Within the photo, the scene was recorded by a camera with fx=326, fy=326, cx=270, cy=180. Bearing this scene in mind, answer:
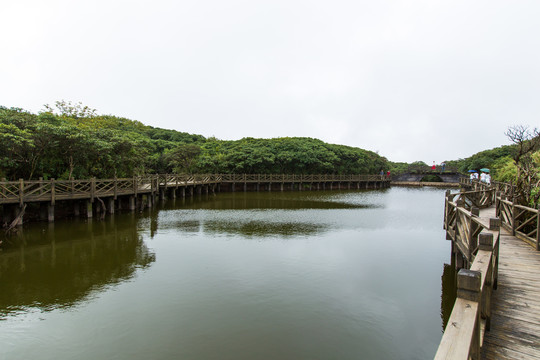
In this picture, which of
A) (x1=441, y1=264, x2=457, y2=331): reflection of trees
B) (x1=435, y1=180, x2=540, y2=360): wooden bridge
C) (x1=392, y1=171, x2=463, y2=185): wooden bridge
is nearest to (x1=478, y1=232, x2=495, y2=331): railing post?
(x1=435, y1=180, x2=540, y2=360): wooden bridge

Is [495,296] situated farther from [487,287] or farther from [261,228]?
[261,228]

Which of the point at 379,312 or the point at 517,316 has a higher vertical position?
the point at 517,316

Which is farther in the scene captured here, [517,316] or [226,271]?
[226,271]

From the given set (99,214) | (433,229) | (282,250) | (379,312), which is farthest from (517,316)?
(99,214)

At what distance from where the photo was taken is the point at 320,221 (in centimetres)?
1869

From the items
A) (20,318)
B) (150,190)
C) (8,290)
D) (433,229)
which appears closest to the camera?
(20,318)

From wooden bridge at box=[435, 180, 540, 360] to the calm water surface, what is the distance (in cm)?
164

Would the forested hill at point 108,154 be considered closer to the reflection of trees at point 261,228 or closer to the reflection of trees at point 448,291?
the reflection of trees at point 261,228

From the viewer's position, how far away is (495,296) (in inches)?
203

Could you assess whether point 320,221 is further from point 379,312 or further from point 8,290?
point 8,290

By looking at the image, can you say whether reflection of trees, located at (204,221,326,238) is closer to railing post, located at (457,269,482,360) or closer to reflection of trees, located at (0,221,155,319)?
reflection of trees, located at (0,221,155,319)

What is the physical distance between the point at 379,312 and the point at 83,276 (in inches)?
319

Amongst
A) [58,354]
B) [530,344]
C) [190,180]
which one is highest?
[190,180]

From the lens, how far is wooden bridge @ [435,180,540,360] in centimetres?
268
